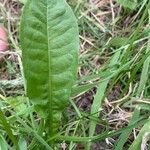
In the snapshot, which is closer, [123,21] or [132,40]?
[132,40]

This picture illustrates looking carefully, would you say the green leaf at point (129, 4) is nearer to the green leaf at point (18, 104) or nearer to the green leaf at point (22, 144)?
the green leaf at point (18, 104)

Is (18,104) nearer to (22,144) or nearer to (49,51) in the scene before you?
(22,144)

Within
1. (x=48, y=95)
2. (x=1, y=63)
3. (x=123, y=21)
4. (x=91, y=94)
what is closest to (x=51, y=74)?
(x=48, y=95)

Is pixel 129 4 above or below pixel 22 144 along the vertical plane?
above

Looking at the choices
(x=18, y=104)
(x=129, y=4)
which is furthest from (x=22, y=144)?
(x=129, y=4)

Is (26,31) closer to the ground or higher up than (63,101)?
higher up

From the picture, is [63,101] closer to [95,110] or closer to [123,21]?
[95,110]

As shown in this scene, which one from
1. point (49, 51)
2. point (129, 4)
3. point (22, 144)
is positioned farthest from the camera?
point (129, 4)

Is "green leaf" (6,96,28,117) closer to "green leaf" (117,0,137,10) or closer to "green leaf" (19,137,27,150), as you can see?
"green leaf" (19,137,27,150)

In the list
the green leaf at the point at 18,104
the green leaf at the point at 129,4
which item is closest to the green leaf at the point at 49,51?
the green leaf at the point at 18,104

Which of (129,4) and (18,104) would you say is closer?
(18,104)
